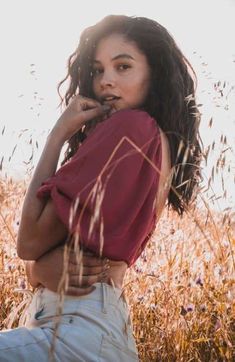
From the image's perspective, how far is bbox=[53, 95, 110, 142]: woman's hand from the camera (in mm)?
2258

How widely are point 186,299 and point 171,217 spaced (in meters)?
0.96

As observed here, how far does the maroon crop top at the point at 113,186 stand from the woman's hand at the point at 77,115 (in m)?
0.20

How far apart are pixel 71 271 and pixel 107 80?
69 cm

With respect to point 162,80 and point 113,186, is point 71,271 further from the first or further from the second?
point 162,80

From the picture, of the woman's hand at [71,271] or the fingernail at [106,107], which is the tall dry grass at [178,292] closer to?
the woman's hand at [71,271]

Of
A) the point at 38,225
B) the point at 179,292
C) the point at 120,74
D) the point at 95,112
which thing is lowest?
the point at 179,292

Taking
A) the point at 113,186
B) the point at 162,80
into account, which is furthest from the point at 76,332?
the point at 162,80

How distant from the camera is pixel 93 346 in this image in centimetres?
185

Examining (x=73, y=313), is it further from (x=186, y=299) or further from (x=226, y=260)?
(x=186, y=299)

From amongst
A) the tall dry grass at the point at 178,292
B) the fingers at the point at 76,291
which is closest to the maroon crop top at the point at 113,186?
the fingers at the point at 76,291

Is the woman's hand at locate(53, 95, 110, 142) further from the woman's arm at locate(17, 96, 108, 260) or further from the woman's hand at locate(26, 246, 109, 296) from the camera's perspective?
the woman's hand at locate(26, 246, 109, 296)

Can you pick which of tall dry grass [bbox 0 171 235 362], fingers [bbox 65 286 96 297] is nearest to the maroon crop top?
fingers [bbox 65 286 96 297]

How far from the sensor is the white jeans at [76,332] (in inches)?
71.3

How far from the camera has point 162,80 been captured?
8.02 feet
